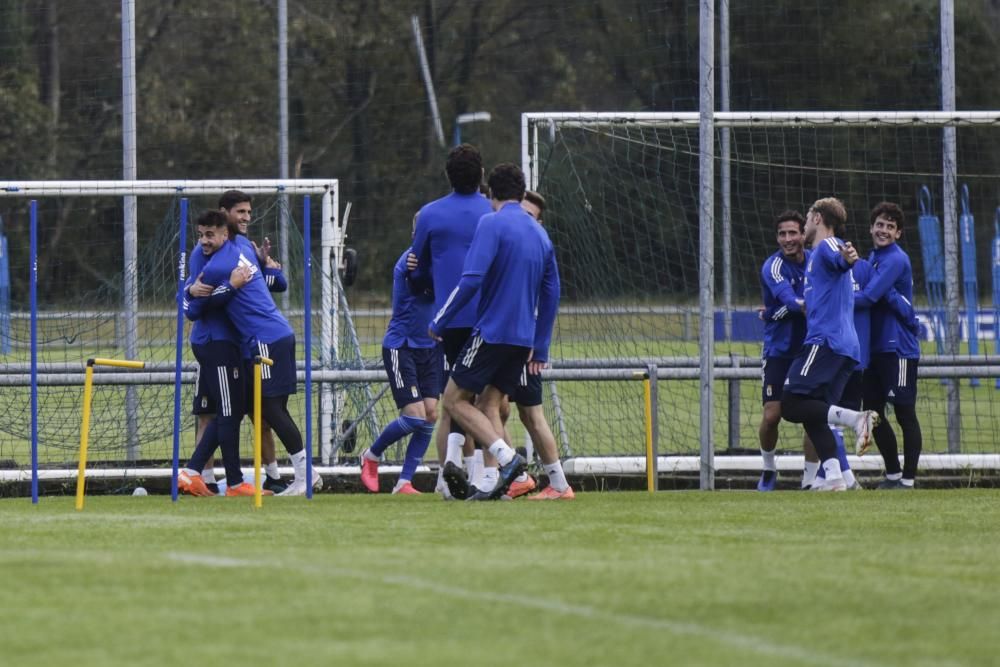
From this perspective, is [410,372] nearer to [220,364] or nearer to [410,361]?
[410,361]

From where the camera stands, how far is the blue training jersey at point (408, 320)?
11.6 metres

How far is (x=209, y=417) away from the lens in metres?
11.9

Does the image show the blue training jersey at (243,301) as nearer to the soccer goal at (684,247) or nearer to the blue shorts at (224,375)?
the blue shorts at (224,375)

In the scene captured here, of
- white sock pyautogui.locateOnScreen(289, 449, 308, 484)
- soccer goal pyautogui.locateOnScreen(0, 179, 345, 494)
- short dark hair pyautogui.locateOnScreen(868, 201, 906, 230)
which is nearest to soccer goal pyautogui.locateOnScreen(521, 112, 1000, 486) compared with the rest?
short dark hair pyautogui.locateOnScreen(868, 201, 906, 230)

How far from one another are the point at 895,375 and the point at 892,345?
20cm

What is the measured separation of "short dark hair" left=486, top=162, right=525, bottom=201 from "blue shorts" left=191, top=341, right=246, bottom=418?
212 centimetres

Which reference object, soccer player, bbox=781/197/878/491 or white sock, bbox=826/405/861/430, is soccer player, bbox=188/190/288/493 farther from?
white sock, bbox=826/405/861/430

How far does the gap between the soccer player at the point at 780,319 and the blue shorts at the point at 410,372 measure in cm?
224

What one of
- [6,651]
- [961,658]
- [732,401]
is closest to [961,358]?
[732,401]

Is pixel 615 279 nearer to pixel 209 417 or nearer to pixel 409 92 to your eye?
pixel 209 417

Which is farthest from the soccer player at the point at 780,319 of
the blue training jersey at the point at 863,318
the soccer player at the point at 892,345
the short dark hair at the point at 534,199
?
the short dark hair at the point at 534,199

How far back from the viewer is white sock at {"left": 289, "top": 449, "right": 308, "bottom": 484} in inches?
453

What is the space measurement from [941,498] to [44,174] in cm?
1937

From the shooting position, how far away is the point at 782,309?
11883 mm
